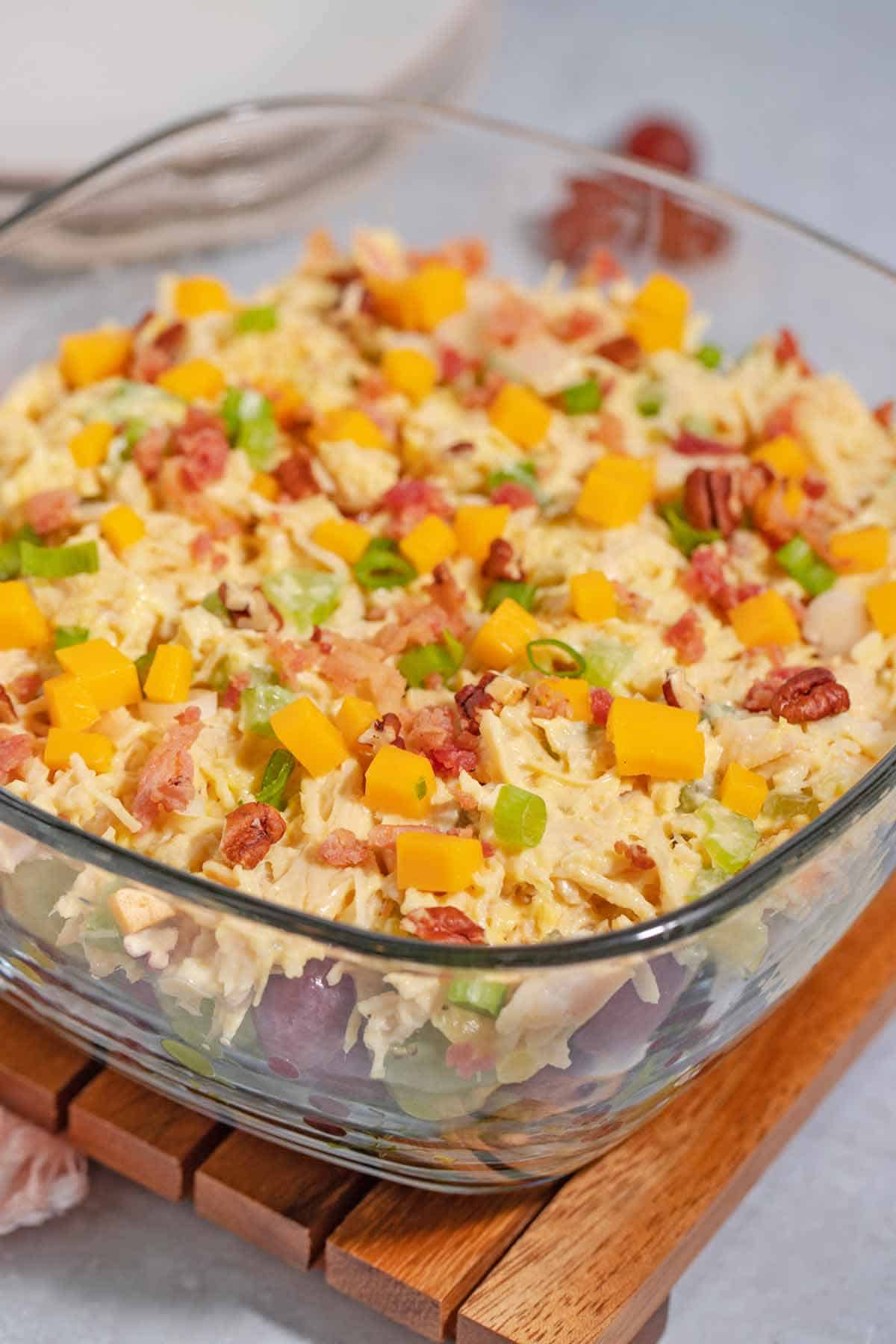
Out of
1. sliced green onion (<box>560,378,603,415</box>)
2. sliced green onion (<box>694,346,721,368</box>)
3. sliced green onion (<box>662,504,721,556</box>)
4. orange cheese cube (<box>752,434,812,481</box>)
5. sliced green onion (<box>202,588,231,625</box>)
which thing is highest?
sliced green onion (<box>694,346,721,368</box>)

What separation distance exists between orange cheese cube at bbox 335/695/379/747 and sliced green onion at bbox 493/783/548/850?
170mm

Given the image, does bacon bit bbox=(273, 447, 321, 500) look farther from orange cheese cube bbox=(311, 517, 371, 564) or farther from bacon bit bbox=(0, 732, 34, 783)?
bacon bit bbox=(0, 732, 34, 783)

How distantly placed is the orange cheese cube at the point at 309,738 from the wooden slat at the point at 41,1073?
39cm

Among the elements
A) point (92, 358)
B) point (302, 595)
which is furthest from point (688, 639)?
point (92, 358)

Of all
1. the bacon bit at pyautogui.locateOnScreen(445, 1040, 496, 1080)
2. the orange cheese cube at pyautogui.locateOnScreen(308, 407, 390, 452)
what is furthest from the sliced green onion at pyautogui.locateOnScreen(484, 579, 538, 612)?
the bacon bit at pyautogui.locateOnScreen(445, 1040, 496, 1080)

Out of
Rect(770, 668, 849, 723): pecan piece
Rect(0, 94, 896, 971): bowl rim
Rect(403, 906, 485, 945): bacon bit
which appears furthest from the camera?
Rect(770, 668, 849, 723): pecan piece

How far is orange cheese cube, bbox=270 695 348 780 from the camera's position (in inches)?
62.3

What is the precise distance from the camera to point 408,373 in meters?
2.11

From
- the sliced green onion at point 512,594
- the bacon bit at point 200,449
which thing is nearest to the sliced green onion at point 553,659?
the sliced green onion at point 512,594

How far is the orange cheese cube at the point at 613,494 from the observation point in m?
1.90

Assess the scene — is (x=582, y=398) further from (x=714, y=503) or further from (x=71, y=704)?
(x=71, y=704)

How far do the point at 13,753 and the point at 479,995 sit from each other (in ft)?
1.78

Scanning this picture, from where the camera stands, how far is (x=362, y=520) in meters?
1.95

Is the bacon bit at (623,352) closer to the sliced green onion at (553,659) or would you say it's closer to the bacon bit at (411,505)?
the bacon bit at (411,505)
